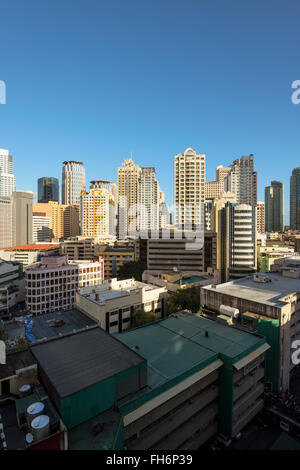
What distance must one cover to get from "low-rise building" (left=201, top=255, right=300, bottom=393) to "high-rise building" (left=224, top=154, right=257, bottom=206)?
147 m

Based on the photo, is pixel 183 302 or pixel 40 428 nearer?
pixel 40 428

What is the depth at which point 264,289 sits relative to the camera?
1604 inches

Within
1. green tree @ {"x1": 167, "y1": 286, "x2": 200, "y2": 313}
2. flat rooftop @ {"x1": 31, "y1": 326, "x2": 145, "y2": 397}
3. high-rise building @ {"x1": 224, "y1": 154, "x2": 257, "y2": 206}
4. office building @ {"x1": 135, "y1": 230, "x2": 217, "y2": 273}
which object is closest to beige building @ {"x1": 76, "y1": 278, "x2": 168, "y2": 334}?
green tree @ {"x1": 167, "y1": 286, "x2": 200, "y2": 313}

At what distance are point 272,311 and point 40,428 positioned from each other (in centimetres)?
2883

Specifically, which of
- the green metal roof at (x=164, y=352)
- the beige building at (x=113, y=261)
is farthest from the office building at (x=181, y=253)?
the green metal roof at (x=164, y=352)

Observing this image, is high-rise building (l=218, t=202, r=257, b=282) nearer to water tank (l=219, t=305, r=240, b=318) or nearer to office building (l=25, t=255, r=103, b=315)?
water tank (l=219, t=305, r=240, b=318)

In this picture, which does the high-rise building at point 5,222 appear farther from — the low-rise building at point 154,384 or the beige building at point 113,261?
the low-rise building at point 154,384

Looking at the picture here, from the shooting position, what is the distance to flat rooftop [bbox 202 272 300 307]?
3532cm

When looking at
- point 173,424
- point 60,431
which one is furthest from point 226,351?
point 60,431

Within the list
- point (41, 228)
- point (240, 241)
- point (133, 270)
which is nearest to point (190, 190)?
point (240, 241)

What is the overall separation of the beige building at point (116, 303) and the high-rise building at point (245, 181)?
149724 millimetres

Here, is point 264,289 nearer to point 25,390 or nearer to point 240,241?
point 25,390
